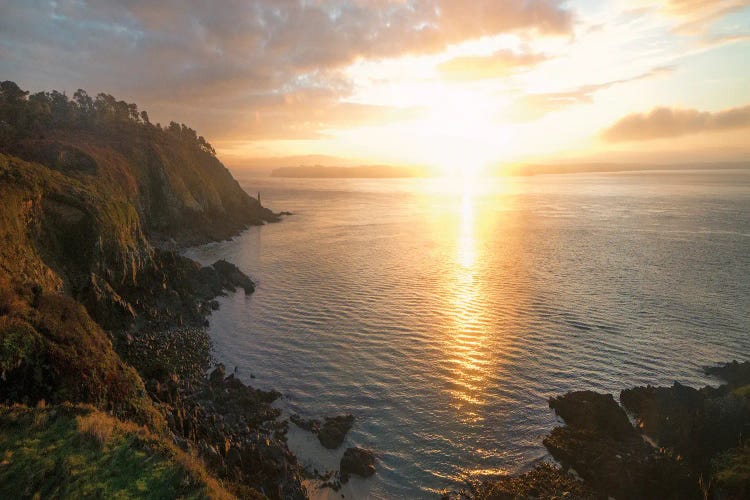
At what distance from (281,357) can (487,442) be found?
17294 millimetres

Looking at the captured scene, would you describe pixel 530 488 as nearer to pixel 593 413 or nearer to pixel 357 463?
pixel 593 413

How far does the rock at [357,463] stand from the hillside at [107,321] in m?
2.65

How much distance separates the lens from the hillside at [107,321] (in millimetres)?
16484

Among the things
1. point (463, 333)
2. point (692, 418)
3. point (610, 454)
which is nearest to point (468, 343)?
point (463, 333)

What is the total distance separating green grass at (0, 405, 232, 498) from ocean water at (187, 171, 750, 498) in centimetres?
957

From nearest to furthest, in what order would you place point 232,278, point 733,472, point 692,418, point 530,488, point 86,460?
point 86,460
point 733,472
point 530,488
point 692,418
point 232,278

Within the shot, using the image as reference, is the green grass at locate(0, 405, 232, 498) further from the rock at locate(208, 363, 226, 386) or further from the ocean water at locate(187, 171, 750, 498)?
the rock at locate(208, 363, 226, 386)

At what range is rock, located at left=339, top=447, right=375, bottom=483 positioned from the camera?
2112cm

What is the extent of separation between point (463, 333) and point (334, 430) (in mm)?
17974

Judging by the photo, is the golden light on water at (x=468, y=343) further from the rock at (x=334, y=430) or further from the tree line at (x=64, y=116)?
the tree line at (x=64, y=116)

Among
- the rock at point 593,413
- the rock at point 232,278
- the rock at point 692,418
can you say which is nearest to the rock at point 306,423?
the rock at point 593,413

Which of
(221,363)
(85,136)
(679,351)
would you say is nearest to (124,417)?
(221,363)

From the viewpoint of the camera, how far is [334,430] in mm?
23859

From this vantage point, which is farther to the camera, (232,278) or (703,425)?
(232,278)
